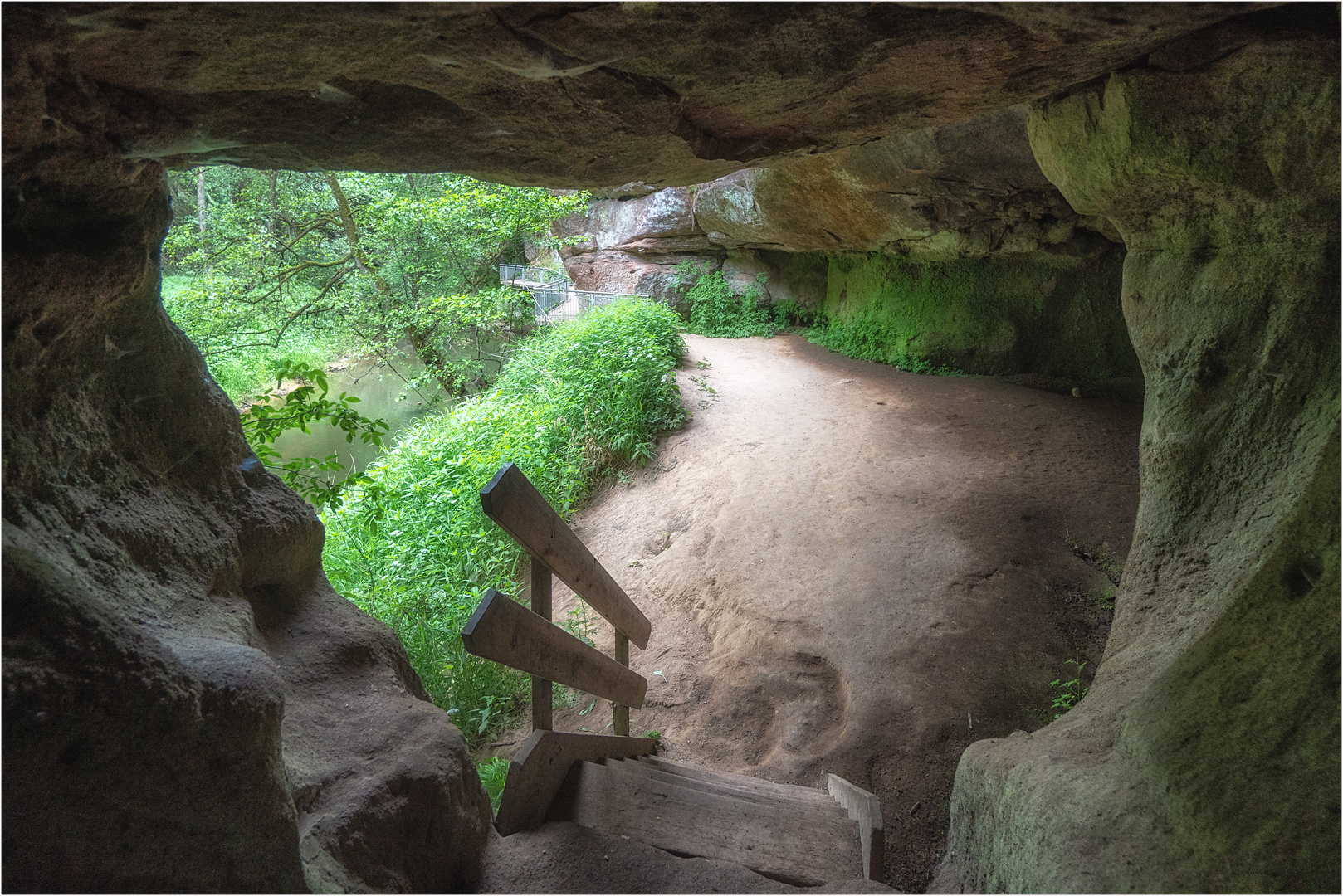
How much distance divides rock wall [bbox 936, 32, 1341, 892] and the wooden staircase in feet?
1.73

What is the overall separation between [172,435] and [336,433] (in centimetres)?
1285

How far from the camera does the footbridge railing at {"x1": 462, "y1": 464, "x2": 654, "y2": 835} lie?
7.90 ft

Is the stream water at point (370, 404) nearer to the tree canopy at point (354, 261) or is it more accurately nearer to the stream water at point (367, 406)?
the stream water at point (367, 406)

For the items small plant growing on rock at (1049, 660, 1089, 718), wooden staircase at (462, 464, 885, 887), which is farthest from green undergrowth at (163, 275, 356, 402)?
small plant growing on rock at (1049, 660, 1089, 718)

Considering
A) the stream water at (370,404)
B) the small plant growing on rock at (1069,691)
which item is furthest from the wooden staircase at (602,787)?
the stream water at (370,404)

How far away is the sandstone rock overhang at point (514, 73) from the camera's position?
1.62m

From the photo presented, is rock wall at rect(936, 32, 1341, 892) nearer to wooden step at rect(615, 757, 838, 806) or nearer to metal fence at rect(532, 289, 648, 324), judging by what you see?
wooden step at rect(615, 757, 838, 806)

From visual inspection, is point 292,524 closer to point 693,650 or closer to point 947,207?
point 693,650

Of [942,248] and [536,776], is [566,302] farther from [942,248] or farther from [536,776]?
[536,776]

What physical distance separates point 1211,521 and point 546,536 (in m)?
2.57

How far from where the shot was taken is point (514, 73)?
208 centimetres

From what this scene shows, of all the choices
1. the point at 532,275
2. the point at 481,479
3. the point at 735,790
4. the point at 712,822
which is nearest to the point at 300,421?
the point at 712,822

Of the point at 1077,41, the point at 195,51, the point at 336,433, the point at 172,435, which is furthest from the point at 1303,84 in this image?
the point at 336,433

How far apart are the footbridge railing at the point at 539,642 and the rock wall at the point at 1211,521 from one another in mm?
1590
